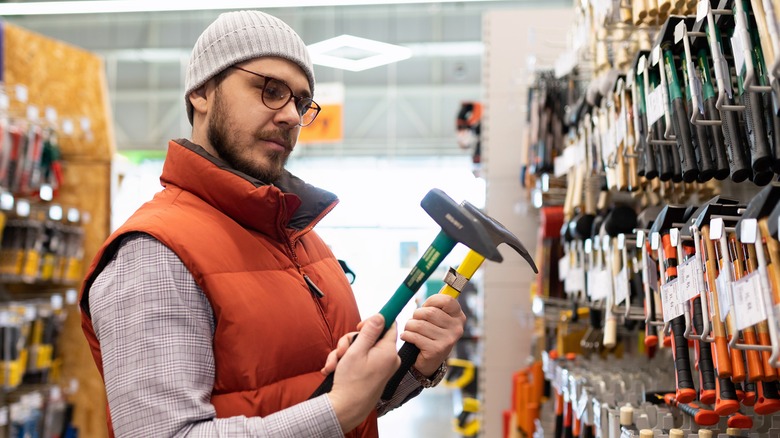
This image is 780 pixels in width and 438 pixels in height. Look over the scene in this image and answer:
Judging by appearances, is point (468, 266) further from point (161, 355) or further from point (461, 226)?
point (161, 355)

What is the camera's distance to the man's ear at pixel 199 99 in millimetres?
1697

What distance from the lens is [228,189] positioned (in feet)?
5.01

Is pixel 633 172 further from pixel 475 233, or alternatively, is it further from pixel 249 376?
pixel 249 376

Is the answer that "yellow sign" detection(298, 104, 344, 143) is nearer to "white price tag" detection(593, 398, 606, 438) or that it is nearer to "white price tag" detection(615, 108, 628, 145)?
"white price tag" detection(615, 108, 628, 145)

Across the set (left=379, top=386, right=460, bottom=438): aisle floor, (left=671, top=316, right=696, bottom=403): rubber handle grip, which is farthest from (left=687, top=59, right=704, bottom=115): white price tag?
(left=379, top=386, right=460, bottom=438): aisle floor

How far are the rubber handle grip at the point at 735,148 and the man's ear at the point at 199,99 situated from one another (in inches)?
41.1

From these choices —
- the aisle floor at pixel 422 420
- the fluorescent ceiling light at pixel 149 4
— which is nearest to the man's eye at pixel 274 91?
the aisle floor at pixel 422 420

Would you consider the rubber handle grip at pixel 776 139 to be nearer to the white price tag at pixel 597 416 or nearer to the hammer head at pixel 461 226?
the hammer head at pixel 461 226

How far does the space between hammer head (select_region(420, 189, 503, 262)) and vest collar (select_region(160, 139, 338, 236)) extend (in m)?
0.33

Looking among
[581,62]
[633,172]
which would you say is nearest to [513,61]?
[581,62]

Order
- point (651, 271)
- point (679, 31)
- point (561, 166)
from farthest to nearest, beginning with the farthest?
1. point (561, 166)
2. point (651, 271)
3. point (679, 31)

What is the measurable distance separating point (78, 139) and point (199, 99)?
4134mm

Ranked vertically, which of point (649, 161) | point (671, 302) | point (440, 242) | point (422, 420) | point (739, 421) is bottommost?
point (422, 420)

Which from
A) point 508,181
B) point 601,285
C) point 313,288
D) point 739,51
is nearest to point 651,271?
point 601,285
